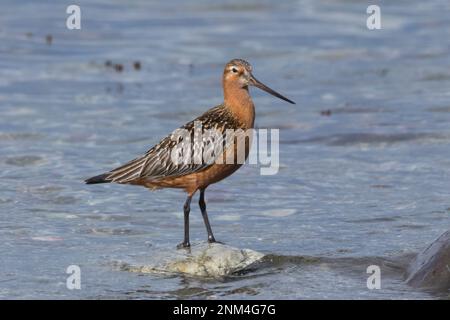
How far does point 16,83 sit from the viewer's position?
1634 cm

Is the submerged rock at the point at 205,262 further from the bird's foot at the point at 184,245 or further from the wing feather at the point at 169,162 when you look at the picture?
the wing feather at the point at 169,162

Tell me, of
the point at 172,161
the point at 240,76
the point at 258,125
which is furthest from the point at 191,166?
the point at 258,125

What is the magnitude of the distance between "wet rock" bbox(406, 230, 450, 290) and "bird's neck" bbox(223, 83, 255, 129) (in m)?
1.80

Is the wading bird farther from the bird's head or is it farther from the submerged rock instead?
the submerged rock

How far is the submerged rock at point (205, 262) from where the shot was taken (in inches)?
343

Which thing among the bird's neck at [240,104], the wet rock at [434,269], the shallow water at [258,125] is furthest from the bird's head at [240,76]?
the wet rock at [434,269]

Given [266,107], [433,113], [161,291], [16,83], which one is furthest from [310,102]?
[161,291]

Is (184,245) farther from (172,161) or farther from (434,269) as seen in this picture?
(434,269)

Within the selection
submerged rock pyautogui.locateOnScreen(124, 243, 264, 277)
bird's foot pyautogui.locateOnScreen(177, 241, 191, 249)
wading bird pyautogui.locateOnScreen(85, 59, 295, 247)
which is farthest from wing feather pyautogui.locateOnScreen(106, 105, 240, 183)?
submerged rock pyautogui.locateOnScreen(124, 243, 264, 277)

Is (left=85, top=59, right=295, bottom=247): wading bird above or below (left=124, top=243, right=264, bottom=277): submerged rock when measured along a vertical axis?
above

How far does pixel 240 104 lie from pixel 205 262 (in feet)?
4.49

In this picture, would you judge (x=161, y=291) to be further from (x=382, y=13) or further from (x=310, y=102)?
(x=382, y=13)

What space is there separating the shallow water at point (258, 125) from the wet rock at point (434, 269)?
10cm

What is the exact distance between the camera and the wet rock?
8117 mm
